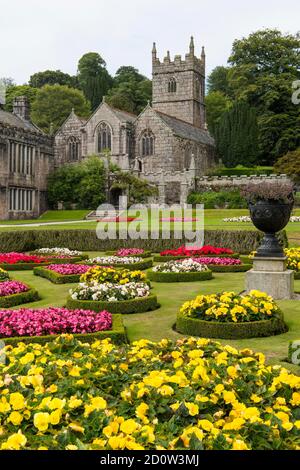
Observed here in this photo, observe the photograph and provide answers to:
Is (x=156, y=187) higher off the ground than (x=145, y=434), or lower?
higher

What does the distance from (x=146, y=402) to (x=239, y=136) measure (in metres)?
60.1

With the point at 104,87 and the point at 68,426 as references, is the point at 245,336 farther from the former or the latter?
the point at 104,87

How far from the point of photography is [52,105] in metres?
76.2

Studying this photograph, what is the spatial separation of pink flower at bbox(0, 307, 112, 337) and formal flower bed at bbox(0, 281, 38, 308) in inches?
122

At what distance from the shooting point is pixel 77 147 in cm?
6350

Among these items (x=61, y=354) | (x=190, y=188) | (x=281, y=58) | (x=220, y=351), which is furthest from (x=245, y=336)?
(x=281, y=58)

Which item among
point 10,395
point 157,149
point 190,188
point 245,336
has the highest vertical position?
point 157,149

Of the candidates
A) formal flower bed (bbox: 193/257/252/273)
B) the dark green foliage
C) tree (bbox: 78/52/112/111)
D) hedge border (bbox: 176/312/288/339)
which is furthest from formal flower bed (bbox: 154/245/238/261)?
tree (bbox: 78/52/112/111)

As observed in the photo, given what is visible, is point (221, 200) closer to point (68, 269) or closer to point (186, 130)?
point (186, 130)

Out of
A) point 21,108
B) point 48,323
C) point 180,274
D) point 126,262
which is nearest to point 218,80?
point 21,108

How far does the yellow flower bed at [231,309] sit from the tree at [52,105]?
68.0m

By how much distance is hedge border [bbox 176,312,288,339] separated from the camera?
9766 millimetres

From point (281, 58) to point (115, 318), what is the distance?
6427 centimetres

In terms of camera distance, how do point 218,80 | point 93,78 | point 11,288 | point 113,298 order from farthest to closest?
point 218,80 → point 93,78 → point 11,288 → point 113,298
